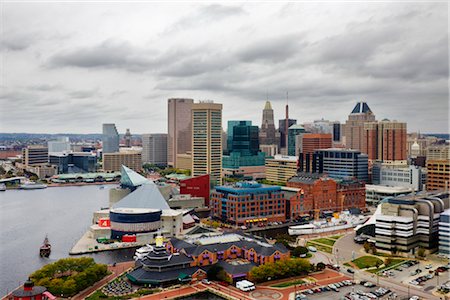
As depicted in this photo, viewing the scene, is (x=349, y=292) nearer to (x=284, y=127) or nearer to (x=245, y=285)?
(x=245, y=285)

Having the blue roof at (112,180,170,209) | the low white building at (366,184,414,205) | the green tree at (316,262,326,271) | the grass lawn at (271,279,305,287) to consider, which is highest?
the blue roof at (112,180,170,209)

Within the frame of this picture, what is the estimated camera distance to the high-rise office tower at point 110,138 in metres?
167

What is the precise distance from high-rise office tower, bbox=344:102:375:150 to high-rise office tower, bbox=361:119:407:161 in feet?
37.8

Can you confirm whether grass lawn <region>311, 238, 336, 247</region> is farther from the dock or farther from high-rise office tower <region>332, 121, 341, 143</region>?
high-rise office tower <region>332, 121, 341, 143</region>

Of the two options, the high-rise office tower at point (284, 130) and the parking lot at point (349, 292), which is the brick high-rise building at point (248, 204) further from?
the high-rise office tower at point (284, 130)

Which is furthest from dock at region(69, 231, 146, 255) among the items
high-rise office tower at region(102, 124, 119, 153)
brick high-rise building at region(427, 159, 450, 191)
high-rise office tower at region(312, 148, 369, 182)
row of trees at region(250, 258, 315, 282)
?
high-rise office tower at region(102, 124, 119, 153)

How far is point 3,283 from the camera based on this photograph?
34.7 metres

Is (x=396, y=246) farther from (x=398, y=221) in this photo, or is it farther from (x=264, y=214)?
(x=264, y=214)

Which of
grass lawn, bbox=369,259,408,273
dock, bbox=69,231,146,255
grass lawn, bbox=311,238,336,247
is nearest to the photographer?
grass lawn, bbox=369,259,408,273

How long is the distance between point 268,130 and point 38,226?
126270 millimetres

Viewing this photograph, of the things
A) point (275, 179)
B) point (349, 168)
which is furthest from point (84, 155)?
point (349, 168)

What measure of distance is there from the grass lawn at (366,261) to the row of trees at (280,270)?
4712 millimetres

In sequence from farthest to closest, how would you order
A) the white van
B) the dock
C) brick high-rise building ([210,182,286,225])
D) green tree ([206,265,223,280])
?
brick high-rise building ([210,182,286,225]) → the dock → green tree ([206,265,223,280]) → the white van

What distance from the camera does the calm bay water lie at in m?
39.6
